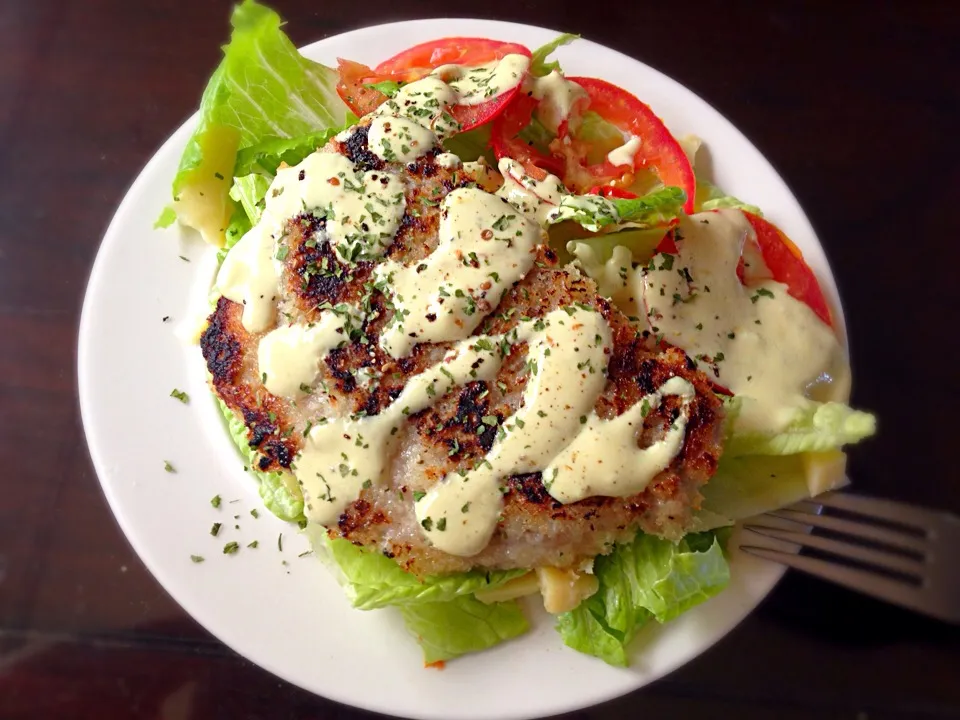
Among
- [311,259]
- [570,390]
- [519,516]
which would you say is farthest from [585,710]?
[311,259]

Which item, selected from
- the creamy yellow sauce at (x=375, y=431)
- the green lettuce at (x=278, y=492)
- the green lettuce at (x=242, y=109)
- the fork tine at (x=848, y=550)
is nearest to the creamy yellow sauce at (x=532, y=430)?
the creamy yellow sauce at (x=375, y=431)

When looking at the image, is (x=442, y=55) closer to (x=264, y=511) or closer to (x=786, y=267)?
(x=786, y=267)

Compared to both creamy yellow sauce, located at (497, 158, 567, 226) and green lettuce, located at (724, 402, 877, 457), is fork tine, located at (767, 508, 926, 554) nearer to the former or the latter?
green lettuce, located at (724, 402, 877, 457)

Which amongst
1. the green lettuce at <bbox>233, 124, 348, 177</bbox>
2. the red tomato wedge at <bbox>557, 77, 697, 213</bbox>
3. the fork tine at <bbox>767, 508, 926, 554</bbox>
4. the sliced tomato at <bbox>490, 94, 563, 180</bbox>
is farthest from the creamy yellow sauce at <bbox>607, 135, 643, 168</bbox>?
the fork tine at <bbox>767, 508, 926, 554</bbox>

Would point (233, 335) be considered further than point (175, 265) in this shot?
No

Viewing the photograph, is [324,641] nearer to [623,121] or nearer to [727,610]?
[727,610]

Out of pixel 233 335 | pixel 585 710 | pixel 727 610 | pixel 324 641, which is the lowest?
pixel 585 710
